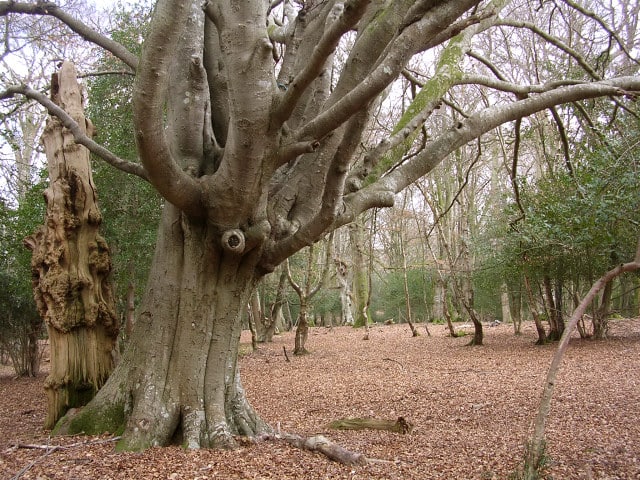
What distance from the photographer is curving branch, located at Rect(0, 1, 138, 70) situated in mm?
4754

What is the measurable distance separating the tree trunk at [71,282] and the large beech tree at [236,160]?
0.46 m

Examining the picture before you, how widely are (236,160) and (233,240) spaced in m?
0.58

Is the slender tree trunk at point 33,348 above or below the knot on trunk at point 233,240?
below

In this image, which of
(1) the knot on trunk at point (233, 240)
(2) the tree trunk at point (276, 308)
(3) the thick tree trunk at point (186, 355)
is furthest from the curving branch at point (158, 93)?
(2) the tree trunk at point (276, 308)

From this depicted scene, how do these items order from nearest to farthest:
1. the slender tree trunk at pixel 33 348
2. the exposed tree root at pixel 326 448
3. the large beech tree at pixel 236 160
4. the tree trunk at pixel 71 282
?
the large beech tree at pixel 236 160, the exposed tree root at pixel 326 448, the tree trunk at pixel 71 282, the slender tree trunk at pixel 33 348

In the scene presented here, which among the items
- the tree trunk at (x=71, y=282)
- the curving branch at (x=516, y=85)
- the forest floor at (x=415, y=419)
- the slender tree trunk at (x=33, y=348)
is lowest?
the forest floor at (x=415, y=419)

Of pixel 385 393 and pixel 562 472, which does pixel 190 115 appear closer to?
pixel 562 472

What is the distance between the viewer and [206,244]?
367cm

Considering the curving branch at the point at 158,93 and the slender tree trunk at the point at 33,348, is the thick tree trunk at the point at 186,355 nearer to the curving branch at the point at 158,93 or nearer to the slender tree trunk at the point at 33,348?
the curving branch at the point at 158,93

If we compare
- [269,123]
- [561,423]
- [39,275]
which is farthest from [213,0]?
[561,423]

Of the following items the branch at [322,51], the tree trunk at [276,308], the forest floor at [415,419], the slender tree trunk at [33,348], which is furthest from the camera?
the tree trunk at [276,308]

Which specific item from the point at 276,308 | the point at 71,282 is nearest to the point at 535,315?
the point at 276,308

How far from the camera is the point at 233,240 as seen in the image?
3410 mm

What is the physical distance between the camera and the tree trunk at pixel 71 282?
441cm
